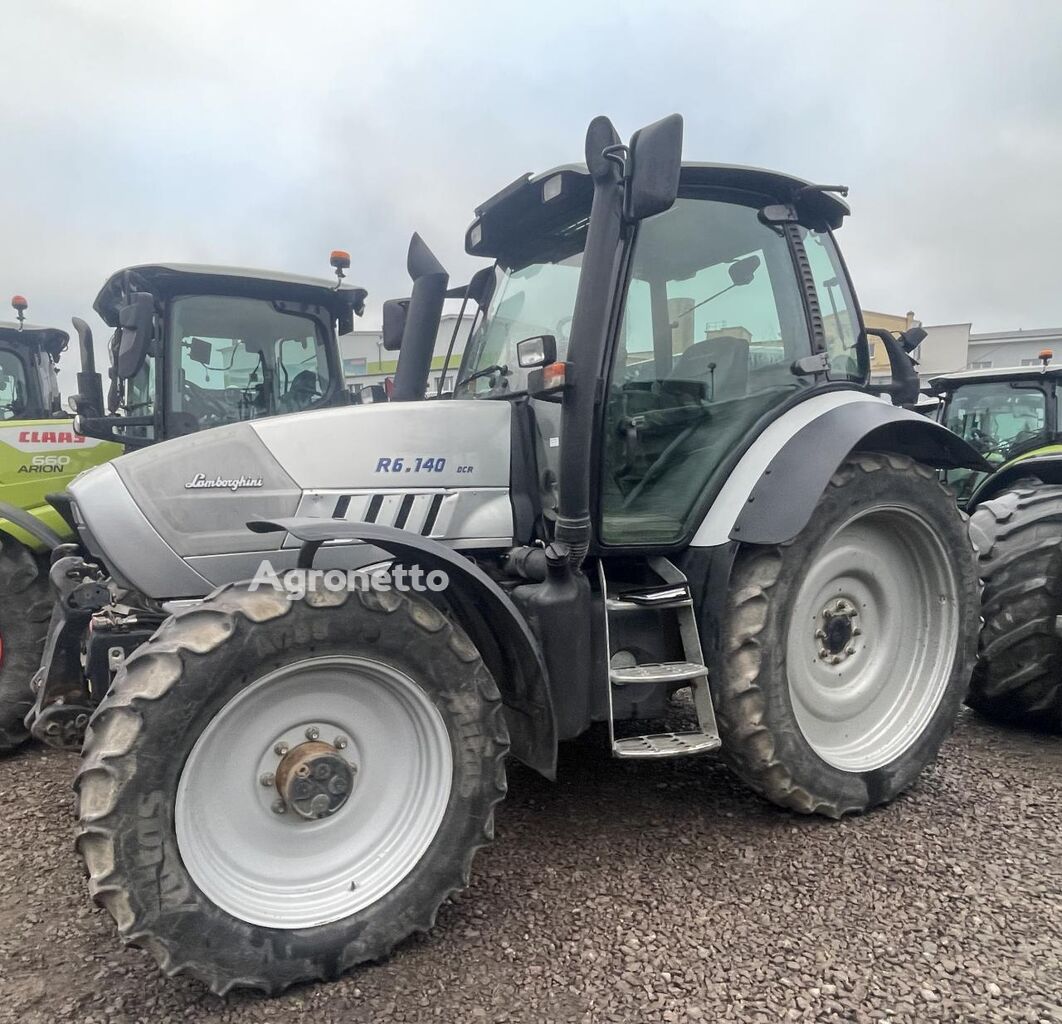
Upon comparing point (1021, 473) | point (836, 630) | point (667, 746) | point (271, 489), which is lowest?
point (667, 746)

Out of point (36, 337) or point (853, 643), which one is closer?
point (853, 643)

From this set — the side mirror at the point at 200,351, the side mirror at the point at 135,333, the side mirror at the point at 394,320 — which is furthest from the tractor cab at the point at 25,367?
the side mirror at the point at 394,320

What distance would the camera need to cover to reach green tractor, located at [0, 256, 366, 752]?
3873 mm

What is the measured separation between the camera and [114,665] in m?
2.43

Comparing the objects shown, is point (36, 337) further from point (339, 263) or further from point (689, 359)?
point (689, 359)

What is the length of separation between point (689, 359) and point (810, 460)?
1.83 feet

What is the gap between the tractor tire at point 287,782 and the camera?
6.40 feet

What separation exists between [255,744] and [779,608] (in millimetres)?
1719

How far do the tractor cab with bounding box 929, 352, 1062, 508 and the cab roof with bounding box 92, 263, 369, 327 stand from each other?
526cm

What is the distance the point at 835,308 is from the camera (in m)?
3.32

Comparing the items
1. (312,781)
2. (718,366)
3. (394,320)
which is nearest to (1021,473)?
(718,366)

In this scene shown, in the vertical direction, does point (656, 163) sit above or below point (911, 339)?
above

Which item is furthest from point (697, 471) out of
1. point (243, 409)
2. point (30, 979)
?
point (243, 409)

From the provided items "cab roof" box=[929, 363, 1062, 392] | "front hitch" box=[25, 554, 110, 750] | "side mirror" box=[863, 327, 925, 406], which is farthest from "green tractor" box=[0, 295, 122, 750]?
"cab roof" box=[929, 363, 1062, 392]
